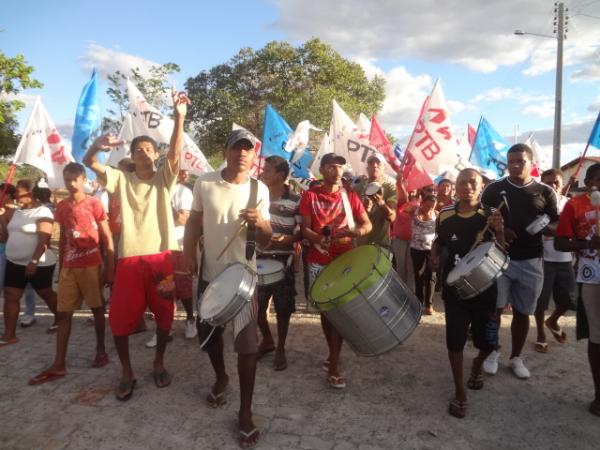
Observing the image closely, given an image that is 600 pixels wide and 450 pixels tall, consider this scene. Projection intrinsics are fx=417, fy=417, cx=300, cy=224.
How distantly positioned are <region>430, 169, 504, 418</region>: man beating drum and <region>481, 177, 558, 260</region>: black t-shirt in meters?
0.57

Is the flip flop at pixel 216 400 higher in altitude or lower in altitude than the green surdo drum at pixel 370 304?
lower

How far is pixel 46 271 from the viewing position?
17.4ft

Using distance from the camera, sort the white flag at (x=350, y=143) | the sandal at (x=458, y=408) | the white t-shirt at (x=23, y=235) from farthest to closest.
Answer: the white flag at (x=350, y=143) < the white t-shirt at (x=23, y=235) < the sandal at (x=458, y=408)

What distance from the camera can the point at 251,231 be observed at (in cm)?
319

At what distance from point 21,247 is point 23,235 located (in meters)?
0.15

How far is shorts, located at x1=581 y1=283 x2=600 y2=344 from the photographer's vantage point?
3.50m

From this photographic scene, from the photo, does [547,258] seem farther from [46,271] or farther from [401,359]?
[46,271]

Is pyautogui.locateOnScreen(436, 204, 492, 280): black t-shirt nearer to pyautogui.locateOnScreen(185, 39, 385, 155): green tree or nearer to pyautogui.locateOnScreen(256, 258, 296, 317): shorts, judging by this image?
pyautogui.locateOnScreen(256, 258, 296, 317): shorts

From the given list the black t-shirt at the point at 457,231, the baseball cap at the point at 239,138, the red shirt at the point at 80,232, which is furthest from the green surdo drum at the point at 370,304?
the red shirt at the point at 80,232

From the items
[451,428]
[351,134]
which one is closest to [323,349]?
[451,428]

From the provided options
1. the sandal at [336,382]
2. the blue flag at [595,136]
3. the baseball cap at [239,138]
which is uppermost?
the blue flag at [595,136]

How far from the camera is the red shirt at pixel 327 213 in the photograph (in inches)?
159

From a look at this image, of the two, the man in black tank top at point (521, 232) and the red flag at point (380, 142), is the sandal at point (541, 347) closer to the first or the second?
the man in black tank top at point (521, 232)

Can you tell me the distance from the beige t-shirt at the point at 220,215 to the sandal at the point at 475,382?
8.03ft
